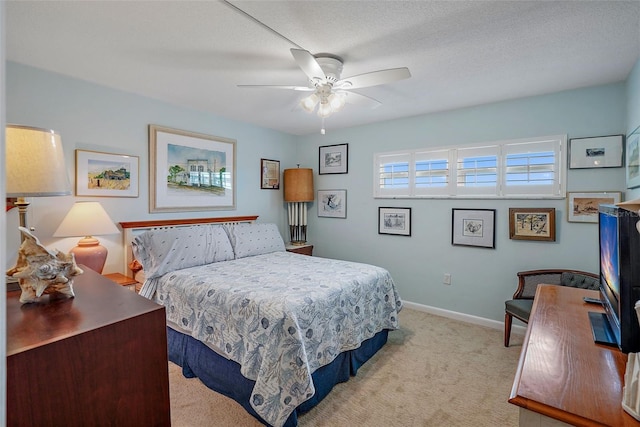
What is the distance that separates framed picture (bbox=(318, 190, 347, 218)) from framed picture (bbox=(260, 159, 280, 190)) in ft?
2.27

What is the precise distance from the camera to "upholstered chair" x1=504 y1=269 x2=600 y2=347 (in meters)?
2.54

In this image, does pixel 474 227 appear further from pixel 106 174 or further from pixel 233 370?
pixel 106 174

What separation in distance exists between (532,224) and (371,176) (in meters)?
1.89

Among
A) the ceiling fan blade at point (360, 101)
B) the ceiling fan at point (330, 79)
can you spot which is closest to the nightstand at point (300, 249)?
the ceiling fan blade at point (360, 101)

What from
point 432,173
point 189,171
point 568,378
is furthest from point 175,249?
point 432,173

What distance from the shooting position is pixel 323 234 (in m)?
4.58

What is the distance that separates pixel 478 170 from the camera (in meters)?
3.27

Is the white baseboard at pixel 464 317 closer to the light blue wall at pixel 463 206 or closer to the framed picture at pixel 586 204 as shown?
the light blue wall at pixel 463 206

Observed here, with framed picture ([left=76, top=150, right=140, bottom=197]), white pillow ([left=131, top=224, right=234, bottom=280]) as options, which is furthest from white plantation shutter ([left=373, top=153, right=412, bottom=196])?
framed picture ([left=76, top=150, right=140, bottom=197])

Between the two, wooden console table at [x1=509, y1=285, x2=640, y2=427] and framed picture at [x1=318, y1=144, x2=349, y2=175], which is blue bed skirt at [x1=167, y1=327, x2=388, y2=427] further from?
framed picture at [x1=318, y1=144, x2=349, y2=175]

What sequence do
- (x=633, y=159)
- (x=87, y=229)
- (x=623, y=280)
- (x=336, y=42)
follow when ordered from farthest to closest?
(x=87, y=229)
(x=633, y=159)
(x=336, y=42)
(x=623, y=280)

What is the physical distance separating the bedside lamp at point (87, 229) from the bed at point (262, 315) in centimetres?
29

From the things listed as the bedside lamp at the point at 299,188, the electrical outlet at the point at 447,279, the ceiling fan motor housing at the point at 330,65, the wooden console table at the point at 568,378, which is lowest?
the electrical outlet at the point at 447,279

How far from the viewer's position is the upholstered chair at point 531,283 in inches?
99.8
